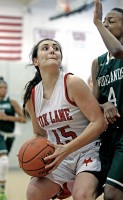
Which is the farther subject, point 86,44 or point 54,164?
point 86,44

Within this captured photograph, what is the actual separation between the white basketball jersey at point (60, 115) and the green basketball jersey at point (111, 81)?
282 millimetres

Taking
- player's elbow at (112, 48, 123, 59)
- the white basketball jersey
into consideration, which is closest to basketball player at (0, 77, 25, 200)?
the white basketball jersey

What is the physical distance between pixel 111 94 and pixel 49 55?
24.9 inches

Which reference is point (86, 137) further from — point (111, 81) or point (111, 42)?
point (111, 42)

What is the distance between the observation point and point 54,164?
3434 mm

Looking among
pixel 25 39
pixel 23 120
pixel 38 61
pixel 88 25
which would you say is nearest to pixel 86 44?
pixel 88 25

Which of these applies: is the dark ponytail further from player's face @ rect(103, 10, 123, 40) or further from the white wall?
the white wall

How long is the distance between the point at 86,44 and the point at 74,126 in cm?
991

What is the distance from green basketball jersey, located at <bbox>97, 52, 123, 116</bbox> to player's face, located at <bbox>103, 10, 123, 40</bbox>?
0.24 meters

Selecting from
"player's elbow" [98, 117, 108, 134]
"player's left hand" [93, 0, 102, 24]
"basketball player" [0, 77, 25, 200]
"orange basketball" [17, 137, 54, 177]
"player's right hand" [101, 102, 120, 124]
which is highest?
"player's left hand" [93, 0, 102, 24]

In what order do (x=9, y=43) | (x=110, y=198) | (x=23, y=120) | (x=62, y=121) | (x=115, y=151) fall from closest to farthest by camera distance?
(x=110, y=198) < (x=115, y=151) < (x=62, y=121) < (x=23, y=120) < (x=9, y=43)

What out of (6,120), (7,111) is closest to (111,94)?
(6,120)

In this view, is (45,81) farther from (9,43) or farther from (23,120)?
(9,43)

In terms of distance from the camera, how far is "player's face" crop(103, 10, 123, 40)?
3590 millimetres
